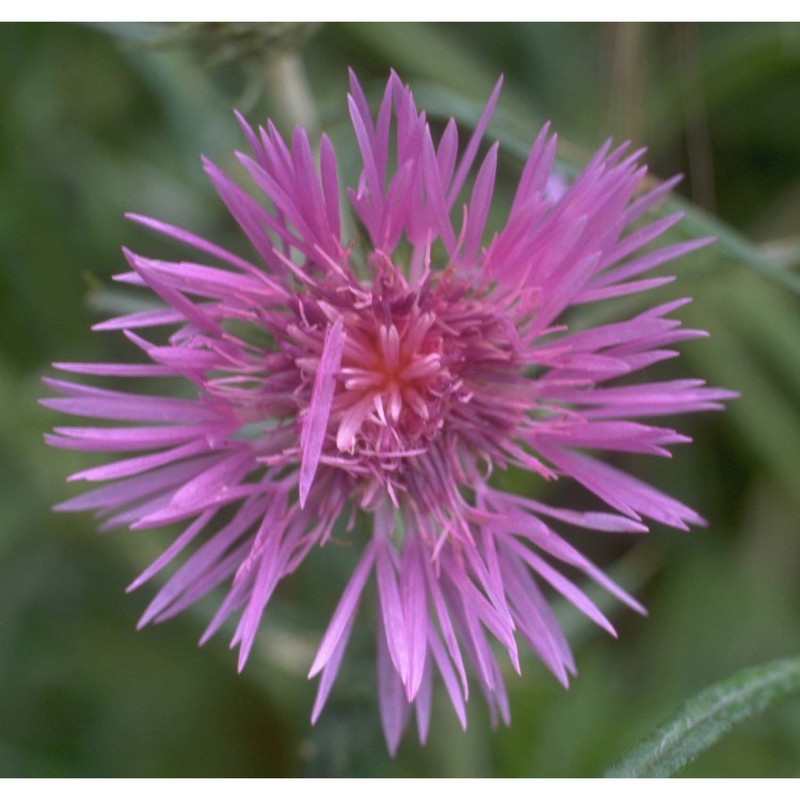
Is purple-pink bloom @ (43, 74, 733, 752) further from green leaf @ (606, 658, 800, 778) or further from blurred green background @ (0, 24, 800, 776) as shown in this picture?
blurred green background @ (0, 24, 800, 776)

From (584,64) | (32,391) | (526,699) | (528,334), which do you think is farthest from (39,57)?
(526,699)

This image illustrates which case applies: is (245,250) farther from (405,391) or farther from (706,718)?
(706,718)

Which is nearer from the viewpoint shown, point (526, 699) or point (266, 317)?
point (266, 317)

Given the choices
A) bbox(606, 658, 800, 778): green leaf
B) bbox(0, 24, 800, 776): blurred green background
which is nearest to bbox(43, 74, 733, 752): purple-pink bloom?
bbox(606, 658, 800, 778): green leaf

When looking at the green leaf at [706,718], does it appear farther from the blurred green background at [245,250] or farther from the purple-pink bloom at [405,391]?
the blurred green background at [245,250]

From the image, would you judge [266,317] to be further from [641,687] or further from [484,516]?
[641,687]

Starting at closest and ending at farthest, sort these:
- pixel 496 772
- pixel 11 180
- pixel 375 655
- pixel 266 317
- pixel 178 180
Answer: pixel 266 317
pixel 375 655
pixel 496 772
pixel 11 180
pixel 178 180
